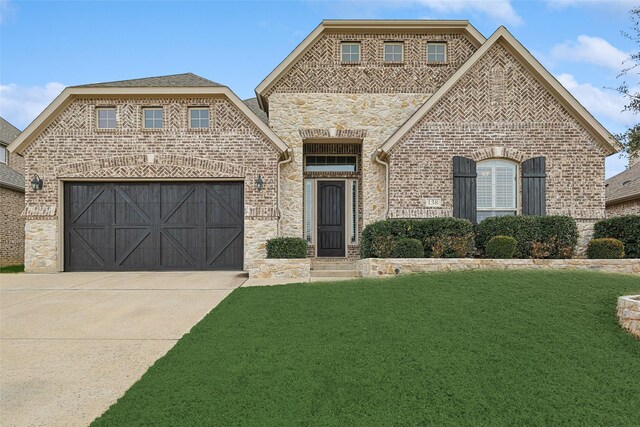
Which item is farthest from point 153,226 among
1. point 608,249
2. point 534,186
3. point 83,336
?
point 608,249

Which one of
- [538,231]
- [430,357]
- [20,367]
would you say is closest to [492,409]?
[430,357]

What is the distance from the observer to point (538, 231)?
9.37 m

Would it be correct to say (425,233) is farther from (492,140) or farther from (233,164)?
(233,164)

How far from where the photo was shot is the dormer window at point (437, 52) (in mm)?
12180

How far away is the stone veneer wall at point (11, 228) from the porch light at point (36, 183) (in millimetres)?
6470

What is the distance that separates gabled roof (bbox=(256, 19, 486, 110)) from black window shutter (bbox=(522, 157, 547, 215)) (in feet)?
13.9

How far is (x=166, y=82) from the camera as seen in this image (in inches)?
451

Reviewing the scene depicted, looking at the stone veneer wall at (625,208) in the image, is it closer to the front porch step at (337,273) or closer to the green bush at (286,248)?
the front porch step at (337,273)

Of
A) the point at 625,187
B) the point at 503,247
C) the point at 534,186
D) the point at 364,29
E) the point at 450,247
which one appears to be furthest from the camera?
the point at 625,187

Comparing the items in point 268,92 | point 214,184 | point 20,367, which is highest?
point 268,92

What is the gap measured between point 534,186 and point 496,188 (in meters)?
0.96

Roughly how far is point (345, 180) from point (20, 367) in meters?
9.75

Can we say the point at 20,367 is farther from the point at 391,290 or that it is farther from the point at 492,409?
the point at 391,290

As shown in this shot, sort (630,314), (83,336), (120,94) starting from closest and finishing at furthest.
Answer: (630,314) → (83,336) → (120,94)
